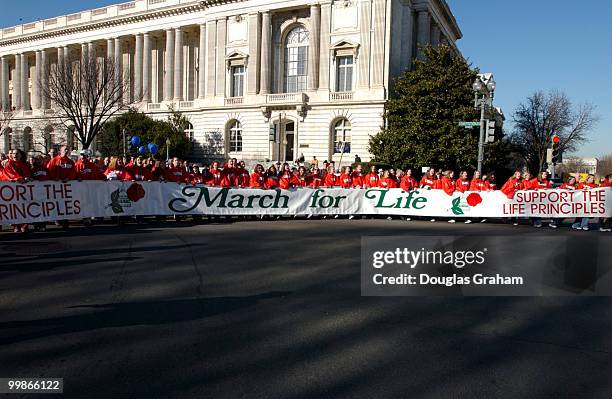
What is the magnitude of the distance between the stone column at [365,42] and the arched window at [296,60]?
6604 millimetres

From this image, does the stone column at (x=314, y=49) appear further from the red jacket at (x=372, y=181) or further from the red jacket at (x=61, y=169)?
the red jacket at (x=61, y=169)

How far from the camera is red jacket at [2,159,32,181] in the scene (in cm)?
1089

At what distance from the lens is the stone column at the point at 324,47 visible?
4100 centimetres

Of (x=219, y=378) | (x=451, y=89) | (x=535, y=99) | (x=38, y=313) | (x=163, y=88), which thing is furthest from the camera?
(x=163, y=88)

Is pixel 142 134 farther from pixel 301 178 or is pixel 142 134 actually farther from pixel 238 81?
pixel 301 178

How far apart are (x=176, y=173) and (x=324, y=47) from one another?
100 ft

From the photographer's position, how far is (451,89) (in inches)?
1243

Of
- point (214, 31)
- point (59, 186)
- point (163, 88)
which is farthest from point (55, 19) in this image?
point (59, 186)

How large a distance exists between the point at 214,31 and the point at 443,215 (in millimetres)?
39407

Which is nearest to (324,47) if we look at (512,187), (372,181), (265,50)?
(265,50)

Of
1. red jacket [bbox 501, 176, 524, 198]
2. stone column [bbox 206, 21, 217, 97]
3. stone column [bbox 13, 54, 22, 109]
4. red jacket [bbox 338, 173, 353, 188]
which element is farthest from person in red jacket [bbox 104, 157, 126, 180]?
stone column [bbox 13, 54, 22, 109]

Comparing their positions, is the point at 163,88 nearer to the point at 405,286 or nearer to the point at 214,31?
the point at 214,31

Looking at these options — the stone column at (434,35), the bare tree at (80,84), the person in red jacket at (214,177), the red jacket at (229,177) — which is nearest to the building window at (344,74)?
the stone column at (434,35)

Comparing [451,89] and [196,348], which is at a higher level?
[451,89]
